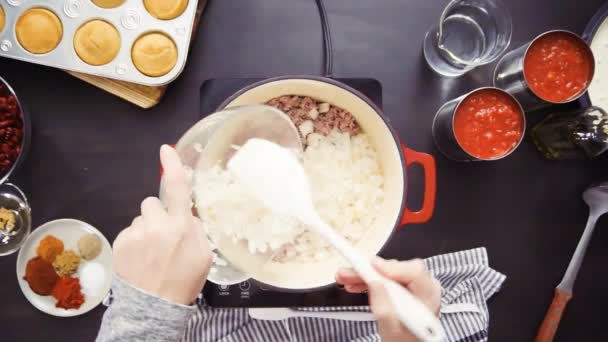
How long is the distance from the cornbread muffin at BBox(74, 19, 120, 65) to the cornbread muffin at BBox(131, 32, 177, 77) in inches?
2.2

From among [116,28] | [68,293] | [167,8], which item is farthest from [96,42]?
[68,293]

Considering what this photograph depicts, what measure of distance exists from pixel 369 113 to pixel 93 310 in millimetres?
844

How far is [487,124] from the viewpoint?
3.72 ft

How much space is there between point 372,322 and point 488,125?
0.56m

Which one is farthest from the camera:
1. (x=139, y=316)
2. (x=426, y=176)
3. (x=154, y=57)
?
(x=154, y=57)

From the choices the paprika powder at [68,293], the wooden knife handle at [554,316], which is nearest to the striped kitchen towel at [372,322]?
the wooden knife handle at [554,316]

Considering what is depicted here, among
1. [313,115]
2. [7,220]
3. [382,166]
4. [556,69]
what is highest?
[556,69]

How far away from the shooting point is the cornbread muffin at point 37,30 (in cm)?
115

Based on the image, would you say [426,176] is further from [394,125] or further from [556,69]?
[556,69]

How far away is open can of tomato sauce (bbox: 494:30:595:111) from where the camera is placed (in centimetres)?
113

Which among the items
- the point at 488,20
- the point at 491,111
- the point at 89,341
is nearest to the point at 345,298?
the point at 491,111

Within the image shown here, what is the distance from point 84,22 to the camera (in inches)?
45.9

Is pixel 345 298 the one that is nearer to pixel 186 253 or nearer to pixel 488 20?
pixel 186 253

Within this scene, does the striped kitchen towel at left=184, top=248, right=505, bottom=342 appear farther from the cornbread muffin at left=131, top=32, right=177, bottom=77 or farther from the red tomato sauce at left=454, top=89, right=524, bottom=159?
the cornbread muffin at left=131, top=32, right=177, bottom=77
